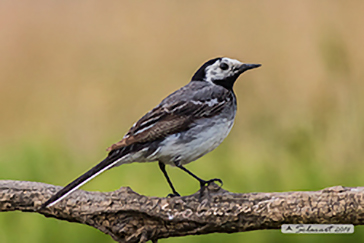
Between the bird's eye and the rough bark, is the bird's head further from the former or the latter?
the rough bark

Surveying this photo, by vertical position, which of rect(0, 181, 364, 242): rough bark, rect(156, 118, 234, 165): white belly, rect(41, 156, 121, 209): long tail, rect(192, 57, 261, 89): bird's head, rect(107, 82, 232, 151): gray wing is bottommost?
rect(0, 181, 364, 242): rough bark

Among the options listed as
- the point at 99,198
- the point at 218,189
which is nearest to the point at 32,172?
the point at 99,198

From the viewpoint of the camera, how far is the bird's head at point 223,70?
2268 millimetres

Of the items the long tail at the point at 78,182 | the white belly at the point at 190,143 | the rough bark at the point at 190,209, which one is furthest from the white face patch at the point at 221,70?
the long tail at the point at 78,182

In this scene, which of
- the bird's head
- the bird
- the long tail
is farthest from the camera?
the bird's head

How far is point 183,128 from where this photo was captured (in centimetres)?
208

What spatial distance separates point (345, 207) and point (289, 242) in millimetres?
632

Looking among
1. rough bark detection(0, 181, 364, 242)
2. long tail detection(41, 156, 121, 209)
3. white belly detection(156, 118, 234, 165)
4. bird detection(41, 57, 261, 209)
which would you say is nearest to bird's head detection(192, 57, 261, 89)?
bird detection(41, 57, 261, 209)

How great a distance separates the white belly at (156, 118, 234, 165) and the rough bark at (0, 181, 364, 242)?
0.55 feet

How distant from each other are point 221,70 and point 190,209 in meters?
0.67

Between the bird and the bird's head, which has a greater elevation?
the bird's head

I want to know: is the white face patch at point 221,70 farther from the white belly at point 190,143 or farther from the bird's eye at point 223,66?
the white belly at point 190,143

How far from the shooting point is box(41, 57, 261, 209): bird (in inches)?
79.7

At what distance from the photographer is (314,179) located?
2693 millimetres
